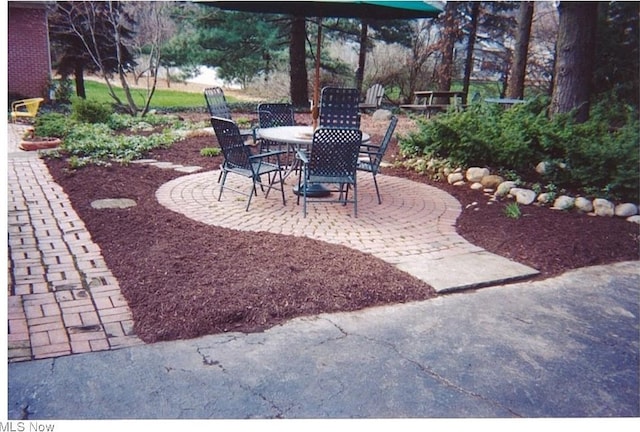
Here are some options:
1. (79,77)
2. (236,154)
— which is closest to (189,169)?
(236,154)

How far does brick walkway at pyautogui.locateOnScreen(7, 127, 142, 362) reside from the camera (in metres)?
2.46

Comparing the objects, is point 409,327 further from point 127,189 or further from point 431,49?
point 431,49

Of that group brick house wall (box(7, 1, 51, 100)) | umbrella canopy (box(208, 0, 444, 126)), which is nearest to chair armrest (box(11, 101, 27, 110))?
brick house wall (box(7, 1, 51, 100))

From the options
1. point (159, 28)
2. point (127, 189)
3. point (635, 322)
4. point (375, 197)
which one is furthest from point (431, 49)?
point (635, 322)

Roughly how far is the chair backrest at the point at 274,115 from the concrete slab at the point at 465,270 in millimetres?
3387

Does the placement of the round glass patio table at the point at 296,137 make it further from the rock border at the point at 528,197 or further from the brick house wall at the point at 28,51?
the brick house wall at the point at 28,51

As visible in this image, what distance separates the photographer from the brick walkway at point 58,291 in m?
2.46

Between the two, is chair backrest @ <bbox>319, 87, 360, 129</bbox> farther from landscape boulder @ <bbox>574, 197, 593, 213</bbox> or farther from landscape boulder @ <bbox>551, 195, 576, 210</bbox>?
landscape boulder @ <bbox>574, 197, 593, 213</bbox>

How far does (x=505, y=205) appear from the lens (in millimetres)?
5234

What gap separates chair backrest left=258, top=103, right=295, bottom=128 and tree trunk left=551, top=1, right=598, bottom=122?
3.83m

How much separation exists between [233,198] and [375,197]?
1.58 metres

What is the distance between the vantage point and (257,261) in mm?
3463

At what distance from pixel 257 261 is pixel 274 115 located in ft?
11.4

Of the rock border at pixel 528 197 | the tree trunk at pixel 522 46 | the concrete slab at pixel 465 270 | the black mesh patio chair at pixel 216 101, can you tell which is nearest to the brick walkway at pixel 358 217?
the concrete slab at pixel 465 270
